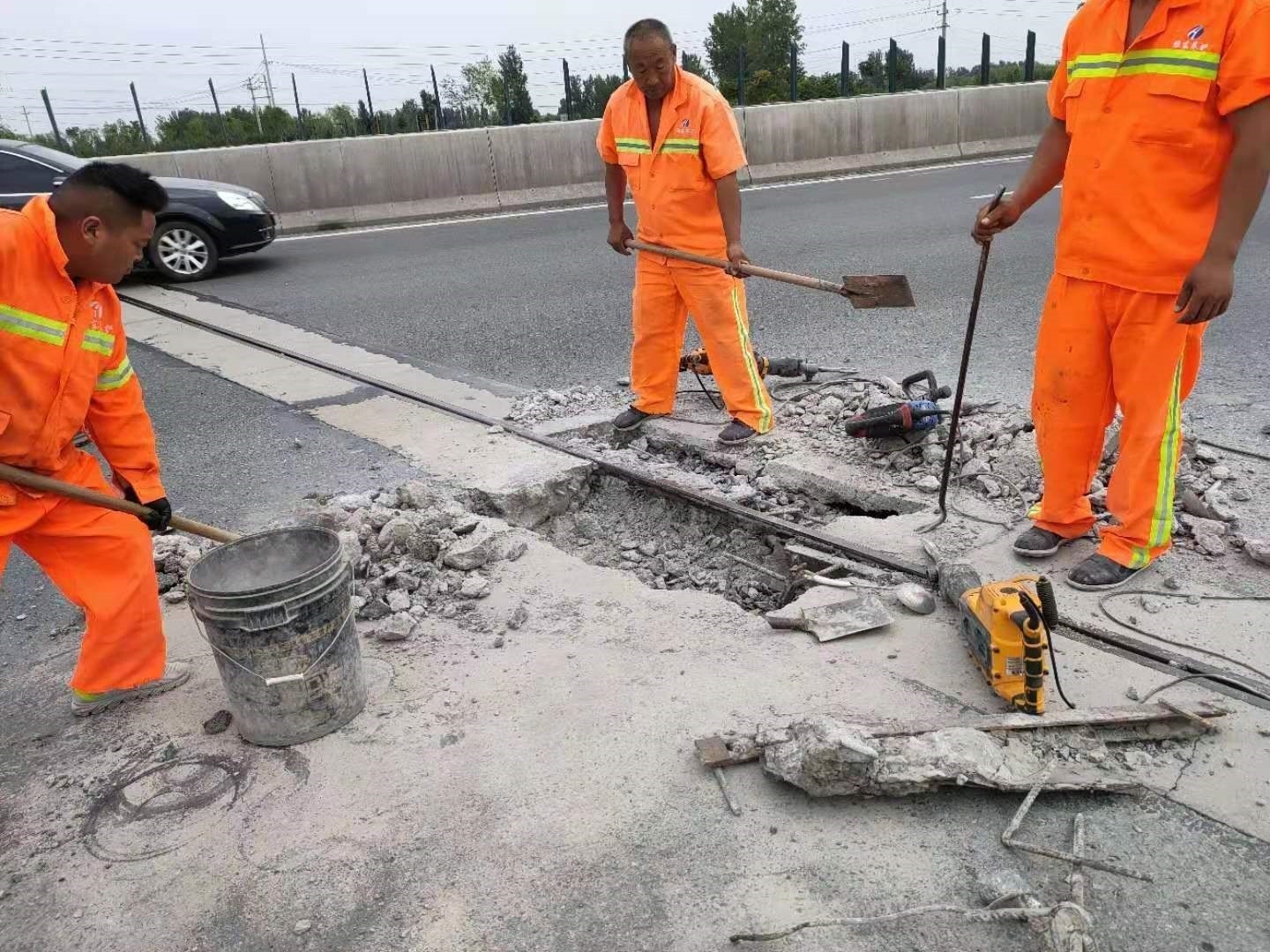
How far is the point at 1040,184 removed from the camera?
137 inches

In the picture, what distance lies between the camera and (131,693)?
3.03m

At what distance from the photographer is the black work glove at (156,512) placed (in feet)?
9.82

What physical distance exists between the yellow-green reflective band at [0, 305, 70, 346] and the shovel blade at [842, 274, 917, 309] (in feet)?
10.6

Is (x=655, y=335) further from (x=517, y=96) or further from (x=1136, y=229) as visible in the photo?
(x=517, y=96)

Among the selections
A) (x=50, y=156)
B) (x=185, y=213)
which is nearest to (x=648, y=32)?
(x=185, y=213)

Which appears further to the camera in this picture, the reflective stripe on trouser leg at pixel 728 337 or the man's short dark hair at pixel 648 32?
the reflective stripe on trouser leg at pixel 728 337

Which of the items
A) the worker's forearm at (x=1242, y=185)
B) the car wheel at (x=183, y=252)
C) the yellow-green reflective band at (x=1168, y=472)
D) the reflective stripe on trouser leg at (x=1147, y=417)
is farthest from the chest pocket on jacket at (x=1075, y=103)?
the car wheel at (x=183, y=252)

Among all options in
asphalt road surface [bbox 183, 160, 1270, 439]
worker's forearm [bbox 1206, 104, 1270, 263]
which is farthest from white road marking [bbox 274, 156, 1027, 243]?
worker's forearm [bbox 1206, 104, 1270, 263]

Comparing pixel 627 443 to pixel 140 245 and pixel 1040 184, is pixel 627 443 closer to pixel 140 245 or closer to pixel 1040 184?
pixel 1040 184

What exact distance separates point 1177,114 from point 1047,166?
65 cm

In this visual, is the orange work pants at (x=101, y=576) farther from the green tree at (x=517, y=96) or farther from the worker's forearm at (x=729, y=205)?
the green tree at (x=517, y=96)

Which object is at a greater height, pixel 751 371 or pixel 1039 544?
pixel 751 371

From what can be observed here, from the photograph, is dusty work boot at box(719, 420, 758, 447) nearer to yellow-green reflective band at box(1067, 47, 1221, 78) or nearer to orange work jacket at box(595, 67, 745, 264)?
orange work jacket at box(595, 67, 745, 264)

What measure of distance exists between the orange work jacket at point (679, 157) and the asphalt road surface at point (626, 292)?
4.76 feet
